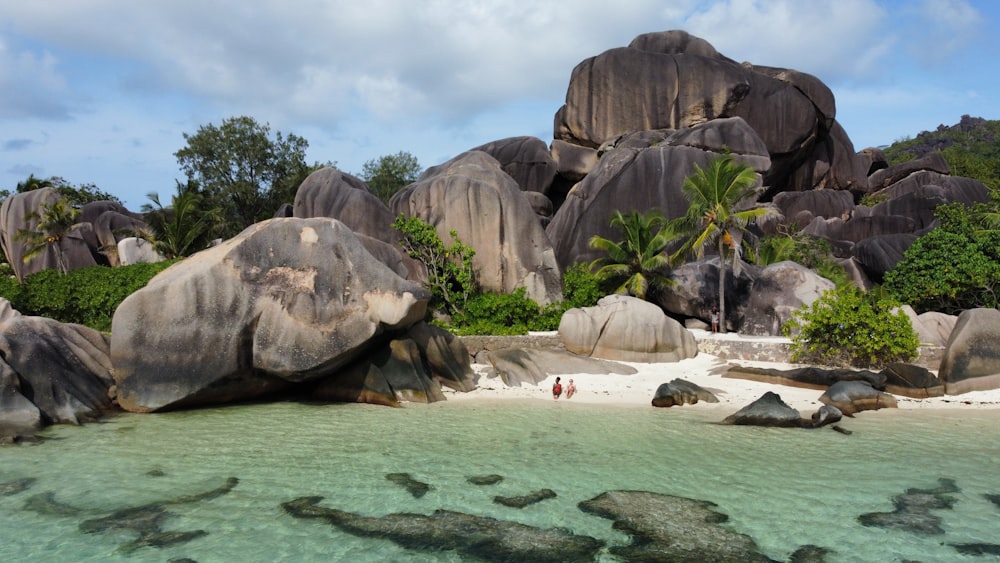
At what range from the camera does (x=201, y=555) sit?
6.38m

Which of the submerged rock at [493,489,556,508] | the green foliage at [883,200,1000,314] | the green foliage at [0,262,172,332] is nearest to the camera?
the submerged rock at [493,489,556,508]

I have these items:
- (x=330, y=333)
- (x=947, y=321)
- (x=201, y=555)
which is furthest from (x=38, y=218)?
(x=947, y=321)

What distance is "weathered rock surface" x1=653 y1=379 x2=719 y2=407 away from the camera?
44.6 feet

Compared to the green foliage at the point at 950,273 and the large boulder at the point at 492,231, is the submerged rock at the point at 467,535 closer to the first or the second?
the large boulder at the point at 492,231

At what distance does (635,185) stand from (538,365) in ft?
45.0

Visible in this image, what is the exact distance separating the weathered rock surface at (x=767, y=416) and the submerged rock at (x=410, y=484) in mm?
6077

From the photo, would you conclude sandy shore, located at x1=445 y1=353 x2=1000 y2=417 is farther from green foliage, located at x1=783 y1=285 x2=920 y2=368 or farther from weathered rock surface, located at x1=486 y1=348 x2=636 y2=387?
green foliage, located at x1=783 y1=285 x2=920 y2=368

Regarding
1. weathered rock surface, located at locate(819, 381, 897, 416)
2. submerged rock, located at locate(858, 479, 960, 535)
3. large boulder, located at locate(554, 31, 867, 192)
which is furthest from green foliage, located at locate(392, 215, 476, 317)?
large boulder, located at locate(554, 31, 867, 192)

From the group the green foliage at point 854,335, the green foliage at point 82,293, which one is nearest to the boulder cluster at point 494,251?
the green foliage at point 854,335

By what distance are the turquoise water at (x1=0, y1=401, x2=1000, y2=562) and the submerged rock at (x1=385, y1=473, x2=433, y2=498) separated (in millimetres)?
116

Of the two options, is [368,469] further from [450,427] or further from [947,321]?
[947,321]

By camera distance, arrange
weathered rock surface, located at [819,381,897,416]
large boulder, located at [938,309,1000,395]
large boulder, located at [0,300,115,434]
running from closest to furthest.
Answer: large boulder, located at [0,300,115,434], weathered rock surface, located at [819,381,897,416], large boulder, located at [938,309,1000,395]

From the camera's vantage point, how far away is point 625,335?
17.0m

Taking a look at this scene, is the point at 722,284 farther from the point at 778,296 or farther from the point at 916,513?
the point at 916,513
